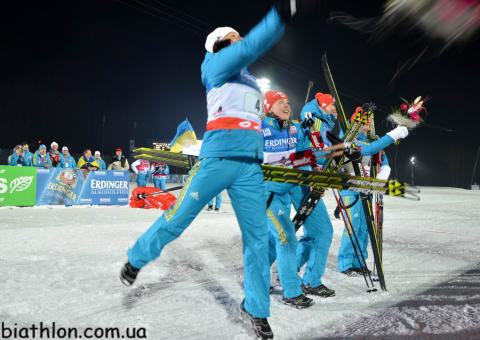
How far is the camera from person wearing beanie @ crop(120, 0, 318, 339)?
2846 millimetres

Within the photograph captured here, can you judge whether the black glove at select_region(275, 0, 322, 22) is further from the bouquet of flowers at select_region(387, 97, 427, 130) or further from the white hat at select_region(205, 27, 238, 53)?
the bouquet of flowers at select_region(387, 97, 427, 130)

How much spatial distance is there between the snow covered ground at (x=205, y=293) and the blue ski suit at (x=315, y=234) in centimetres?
33

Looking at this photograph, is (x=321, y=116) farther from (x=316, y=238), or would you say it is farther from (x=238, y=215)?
(x=238, y=215)

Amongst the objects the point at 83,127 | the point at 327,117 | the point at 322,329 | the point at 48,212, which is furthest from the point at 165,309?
the point at 83,127

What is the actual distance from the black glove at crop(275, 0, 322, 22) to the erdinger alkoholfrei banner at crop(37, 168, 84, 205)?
1256 centimetres

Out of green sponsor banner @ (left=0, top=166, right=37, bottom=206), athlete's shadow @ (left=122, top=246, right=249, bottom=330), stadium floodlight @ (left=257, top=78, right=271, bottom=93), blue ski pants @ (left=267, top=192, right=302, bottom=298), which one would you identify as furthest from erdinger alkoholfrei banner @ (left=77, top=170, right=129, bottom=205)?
blue ski pants @ (left=267, top=192, right=302, bottom=298)

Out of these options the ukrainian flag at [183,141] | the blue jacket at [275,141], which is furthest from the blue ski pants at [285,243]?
the ukrainian flag at [183,141]

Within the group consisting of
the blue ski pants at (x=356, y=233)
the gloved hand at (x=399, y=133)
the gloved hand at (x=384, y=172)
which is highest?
the gloved hand at (x=399, y=133)

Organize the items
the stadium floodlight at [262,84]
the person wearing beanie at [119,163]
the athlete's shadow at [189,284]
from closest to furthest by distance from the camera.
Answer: the stadium floodlight at [262,84]
the athlete's shadow at [189,284]
the person wearing beanie at [119,163]

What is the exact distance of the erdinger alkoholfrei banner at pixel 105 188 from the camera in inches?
553

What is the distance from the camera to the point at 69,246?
244 inches

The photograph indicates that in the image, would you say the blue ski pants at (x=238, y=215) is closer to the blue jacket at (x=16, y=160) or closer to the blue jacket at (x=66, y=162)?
the blue jacket at (x=16, y=160)

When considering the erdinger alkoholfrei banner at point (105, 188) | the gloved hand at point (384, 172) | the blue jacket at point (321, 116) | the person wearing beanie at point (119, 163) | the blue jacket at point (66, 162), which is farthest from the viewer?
the person wearing beanie at point (119, 163)

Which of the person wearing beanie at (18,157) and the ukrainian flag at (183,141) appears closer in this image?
the ukrainian flag at (183,141)
